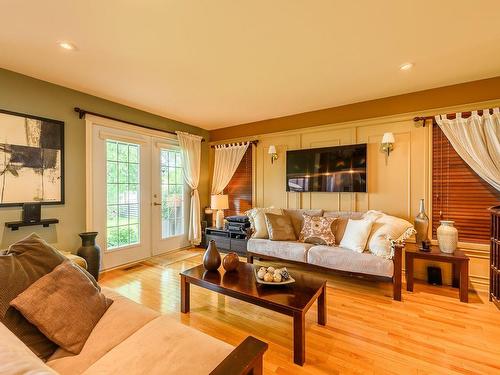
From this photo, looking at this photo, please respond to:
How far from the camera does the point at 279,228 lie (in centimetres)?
356

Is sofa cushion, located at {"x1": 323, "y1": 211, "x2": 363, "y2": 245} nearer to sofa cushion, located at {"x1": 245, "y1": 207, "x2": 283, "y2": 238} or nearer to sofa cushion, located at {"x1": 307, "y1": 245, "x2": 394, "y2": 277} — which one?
sofa cushion, located at {"x1": 307, "y1": 245, "x2": 394, "y2": 277}

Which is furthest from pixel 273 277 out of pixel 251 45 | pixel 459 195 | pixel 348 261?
pixel 459 195

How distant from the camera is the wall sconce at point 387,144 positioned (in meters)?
3.27

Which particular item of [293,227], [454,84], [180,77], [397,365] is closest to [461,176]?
[454,84]

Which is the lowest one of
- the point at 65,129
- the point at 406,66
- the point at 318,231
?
the point at 318,231

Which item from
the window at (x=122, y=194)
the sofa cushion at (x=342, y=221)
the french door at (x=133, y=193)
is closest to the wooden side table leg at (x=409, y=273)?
the sofa cushion at (x=342, y=221)

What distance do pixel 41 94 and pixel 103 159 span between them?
98 centimetres

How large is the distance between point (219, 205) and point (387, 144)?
2869 mm

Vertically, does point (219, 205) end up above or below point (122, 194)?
below

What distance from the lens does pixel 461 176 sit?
2945 mm

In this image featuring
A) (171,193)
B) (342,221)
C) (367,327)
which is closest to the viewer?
(367,327)

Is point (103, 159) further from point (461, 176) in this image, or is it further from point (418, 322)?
point (461, 176)

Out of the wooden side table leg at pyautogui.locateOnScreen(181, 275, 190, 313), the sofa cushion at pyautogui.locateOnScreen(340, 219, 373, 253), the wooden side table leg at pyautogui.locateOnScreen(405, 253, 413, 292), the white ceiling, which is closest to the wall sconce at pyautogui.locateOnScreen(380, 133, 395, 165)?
the white ceiling

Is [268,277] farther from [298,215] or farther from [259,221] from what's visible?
[298,215]
